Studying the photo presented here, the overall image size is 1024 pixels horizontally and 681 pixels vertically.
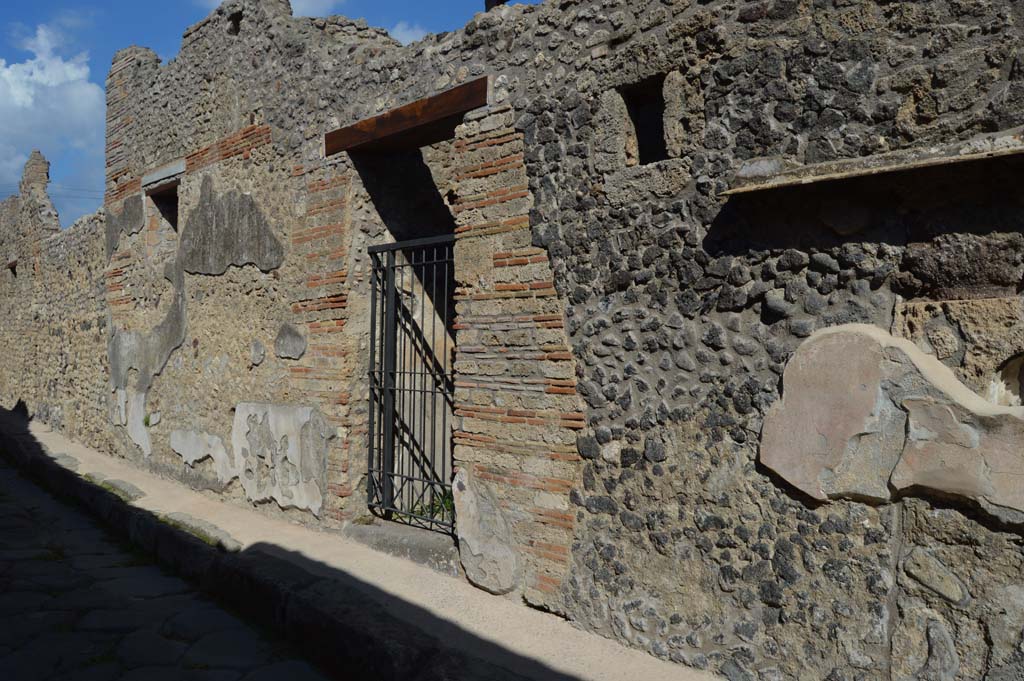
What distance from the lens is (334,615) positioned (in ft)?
11.4

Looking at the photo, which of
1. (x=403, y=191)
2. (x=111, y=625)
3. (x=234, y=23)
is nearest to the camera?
(x=111, y=625)

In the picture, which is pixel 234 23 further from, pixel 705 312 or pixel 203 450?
pixel 705 312

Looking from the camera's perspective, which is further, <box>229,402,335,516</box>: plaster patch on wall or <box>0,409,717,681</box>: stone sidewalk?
<box>229,402,335,516</box>: plaster patch on wall

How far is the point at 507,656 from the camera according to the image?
3.25 metres

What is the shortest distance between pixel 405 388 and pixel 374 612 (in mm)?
1927

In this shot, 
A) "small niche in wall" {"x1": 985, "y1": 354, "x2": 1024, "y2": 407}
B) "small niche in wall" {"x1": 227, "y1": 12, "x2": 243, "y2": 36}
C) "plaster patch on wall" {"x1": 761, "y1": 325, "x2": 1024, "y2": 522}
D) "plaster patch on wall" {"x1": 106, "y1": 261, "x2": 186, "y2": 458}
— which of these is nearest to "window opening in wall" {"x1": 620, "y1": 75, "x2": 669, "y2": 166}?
"plaster patch on wall" {"x1": 761, "y1": 325, "x2": 1024, "y2": 522}

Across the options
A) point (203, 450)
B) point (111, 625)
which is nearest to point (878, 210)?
point (111, 625)

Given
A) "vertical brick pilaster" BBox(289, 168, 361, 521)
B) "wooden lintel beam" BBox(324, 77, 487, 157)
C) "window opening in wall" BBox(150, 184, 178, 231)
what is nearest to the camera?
"wooden lintel beam" BBox(324, 77, 487, 157)

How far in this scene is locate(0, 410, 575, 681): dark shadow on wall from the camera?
10.1 ft

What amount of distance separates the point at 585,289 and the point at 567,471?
2.71ft

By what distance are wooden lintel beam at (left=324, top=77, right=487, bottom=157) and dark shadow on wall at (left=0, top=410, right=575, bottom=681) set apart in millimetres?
2422

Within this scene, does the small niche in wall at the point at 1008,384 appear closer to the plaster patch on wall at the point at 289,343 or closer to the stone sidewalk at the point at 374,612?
the stone sidewalk at the point at 374,612

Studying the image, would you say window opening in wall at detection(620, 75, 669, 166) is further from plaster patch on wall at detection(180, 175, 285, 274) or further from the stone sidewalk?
plaster patch on wall at detection(180, 175, 285, 274)

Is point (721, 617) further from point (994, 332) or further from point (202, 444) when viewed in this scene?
point (202, 444)
